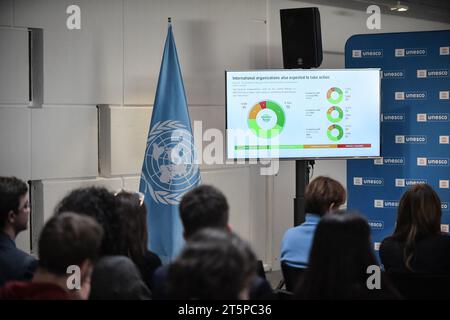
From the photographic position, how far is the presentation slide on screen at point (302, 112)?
16.5 ft

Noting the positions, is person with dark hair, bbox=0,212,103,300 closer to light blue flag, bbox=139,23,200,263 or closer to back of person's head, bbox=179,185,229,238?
back of person's head, bbox=179,185,229,238

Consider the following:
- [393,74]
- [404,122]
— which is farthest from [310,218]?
[393,74]

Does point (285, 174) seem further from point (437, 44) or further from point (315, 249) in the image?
point (315, 249)

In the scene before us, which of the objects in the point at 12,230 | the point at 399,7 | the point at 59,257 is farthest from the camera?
the point at 399,7

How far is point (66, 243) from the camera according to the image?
2.06m

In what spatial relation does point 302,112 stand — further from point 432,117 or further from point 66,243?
point 66,243

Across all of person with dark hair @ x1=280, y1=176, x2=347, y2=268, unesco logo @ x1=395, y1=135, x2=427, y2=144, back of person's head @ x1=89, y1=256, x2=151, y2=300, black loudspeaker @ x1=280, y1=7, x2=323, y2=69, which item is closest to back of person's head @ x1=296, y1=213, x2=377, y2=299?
back of person's head @ x1=89, y1=256, x2=151, y2=300

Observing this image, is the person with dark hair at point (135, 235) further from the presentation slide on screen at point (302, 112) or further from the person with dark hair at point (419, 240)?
the presentation slide on screen at point (302, 112)

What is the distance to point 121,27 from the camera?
16.2 ft

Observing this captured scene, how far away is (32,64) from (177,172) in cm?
130

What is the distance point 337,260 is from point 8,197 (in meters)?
1.65

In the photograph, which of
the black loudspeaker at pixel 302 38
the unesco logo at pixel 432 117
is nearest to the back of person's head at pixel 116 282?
the black loudspeaker at pixel 302 38

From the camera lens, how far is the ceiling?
692cm

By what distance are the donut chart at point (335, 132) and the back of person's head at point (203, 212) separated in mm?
2588
